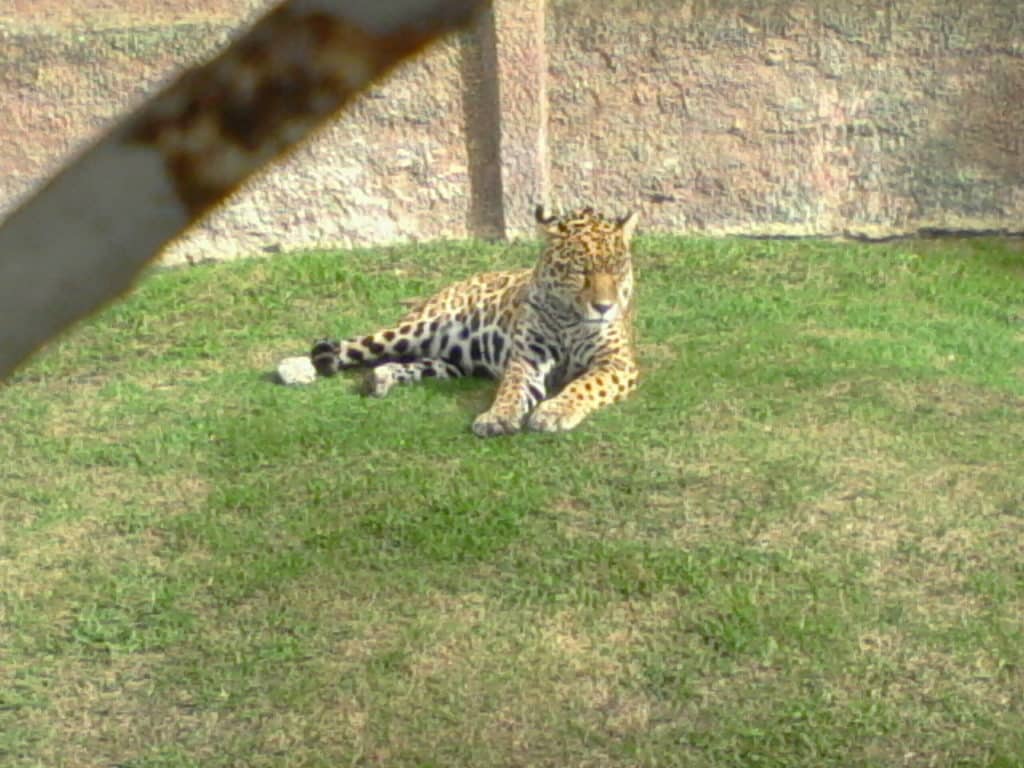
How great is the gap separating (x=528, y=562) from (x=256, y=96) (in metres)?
4.67

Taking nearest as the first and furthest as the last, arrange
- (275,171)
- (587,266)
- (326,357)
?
(587,266)
(326,357)
(275,171)

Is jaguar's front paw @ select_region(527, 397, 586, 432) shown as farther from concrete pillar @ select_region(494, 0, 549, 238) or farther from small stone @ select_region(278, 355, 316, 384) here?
concrete pillar @ select_region(494, 0, 549, 238)

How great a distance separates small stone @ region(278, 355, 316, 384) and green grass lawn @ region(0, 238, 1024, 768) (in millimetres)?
86

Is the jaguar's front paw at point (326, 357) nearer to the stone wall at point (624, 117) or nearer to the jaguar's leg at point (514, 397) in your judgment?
the jaguar's leg at point (514, 397)

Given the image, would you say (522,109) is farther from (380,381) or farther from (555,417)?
(555,417)

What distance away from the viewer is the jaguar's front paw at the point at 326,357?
7.43 m

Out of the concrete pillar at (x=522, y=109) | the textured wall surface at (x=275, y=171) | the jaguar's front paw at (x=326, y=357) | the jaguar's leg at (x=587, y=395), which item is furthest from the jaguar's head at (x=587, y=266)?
the textured wall surface at (x=275, y=171)

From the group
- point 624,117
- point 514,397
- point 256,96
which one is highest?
point 256,96

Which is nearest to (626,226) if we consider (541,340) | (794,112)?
(541,340)

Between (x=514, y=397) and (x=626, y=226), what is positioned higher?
(x=626, y=226)

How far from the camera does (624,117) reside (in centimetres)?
934

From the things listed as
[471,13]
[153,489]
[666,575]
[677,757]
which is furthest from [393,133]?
[471,13]

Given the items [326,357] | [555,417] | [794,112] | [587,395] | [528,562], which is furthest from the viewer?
[794,112]

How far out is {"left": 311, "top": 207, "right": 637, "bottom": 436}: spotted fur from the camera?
6629mm
